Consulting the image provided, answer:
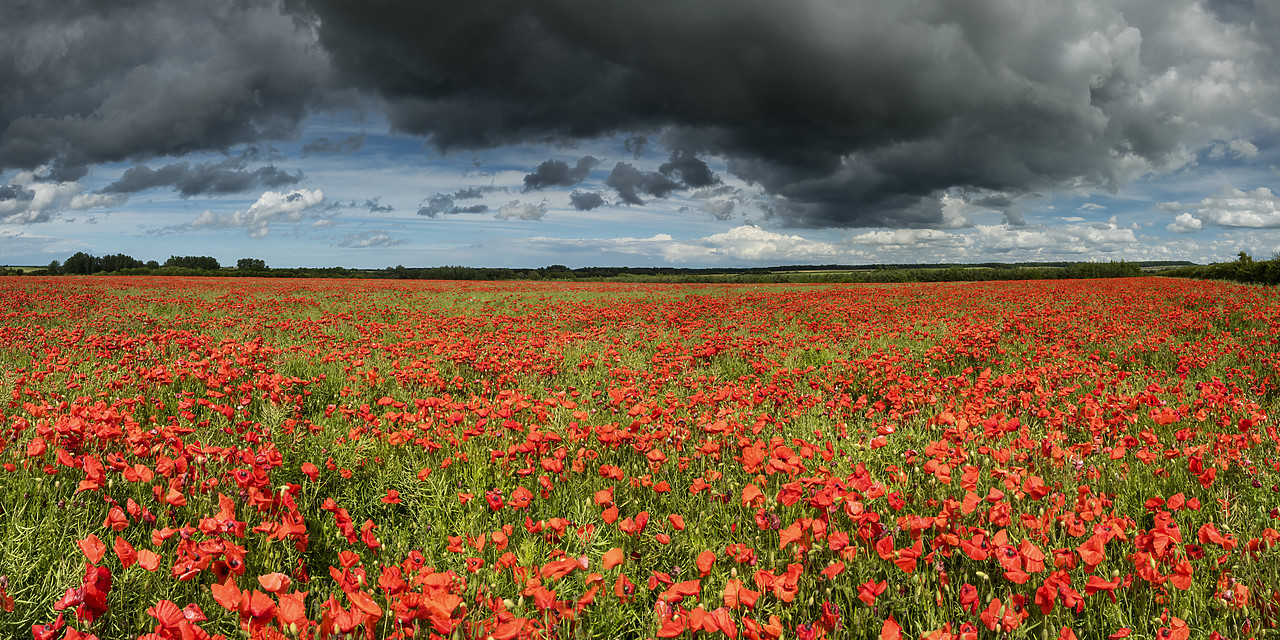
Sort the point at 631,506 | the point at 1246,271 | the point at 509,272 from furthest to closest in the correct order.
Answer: the point at 509,272
the point at 1246,271
the point at 631,506

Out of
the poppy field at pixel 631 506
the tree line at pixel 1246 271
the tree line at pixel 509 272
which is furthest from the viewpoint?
the tree line at pixel 509 272

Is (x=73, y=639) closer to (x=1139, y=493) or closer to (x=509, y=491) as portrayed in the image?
(x=509, y=491)

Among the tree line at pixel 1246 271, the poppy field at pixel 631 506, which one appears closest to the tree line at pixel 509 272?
the tree line at pixel 1246 271

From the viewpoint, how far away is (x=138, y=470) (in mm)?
2771

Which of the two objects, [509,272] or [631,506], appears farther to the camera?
[509,272]

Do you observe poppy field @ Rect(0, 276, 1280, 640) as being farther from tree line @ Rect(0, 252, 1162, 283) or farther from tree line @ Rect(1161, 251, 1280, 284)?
tree line @ Rect(0, 252, 1162, 283)

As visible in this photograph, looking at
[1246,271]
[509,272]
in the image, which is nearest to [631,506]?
[1246,271]

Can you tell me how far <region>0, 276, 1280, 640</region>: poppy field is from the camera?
7.43 feet

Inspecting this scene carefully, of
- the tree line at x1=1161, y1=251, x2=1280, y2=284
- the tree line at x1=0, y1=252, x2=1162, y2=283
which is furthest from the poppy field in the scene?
the tree line at x1=0, y1=252, x2=1162, y2=283

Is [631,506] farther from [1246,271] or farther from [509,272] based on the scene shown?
[509,272]

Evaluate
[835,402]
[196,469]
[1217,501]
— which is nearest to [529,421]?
[196,469]

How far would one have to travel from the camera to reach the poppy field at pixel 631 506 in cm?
226

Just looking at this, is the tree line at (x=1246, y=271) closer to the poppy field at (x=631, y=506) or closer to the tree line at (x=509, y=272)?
the tree line at (x=509, y=272)

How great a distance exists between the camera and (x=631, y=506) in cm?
359
